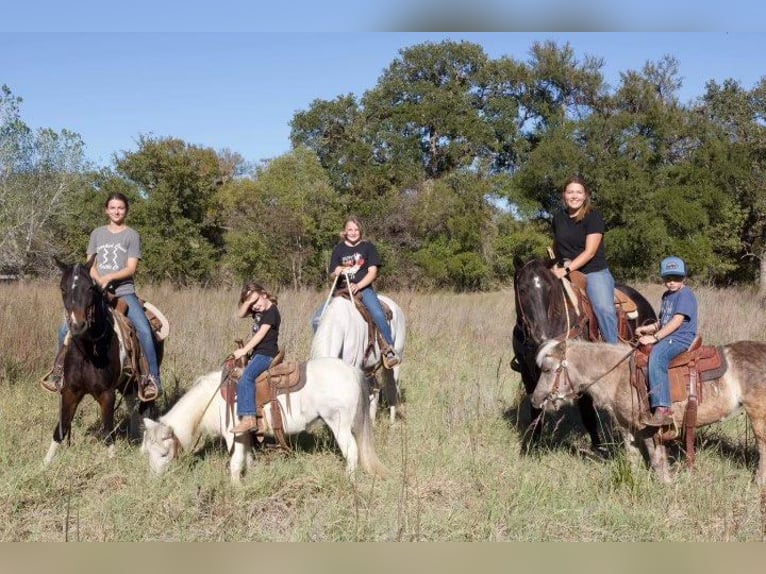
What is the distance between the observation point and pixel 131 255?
6.36 m

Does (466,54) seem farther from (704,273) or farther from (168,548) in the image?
(168,548)

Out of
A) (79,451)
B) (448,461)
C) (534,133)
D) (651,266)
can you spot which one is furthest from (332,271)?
(534,133)

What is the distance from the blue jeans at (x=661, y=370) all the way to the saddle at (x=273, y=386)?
114 inches

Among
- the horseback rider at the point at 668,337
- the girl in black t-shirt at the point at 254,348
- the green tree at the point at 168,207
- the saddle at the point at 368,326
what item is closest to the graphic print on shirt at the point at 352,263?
the saddle at the point at 368,326

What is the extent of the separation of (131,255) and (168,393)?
2.82 metres

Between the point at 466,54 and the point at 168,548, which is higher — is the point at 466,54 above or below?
above

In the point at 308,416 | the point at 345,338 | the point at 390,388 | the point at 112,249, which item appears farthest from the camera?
the point at 390,388

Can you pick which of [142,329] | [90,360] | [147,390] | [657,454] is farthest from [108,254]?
[657,454]

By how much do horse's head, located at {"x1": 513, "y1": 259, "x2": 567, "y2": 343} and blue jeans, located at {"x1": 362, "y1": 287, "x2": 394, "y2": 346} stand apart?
2028 millimetres

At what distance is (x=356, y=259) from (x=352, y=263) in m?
0.07

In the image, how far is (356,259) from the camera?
748 centimetres

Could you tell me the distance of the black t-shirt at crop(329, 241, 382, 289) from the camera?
24.5 feet

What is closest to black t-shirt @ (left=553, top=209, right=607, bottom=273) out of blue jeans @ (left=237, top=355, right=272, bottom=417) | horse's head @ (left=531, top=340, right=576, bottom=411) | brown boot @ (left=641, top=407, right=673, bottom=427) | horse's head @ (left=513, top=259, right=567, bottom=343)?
horse's head @ (left=513, top=259, right=567, bottom=343)

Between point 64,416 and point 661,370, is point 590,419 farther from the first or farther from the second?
point 64,416
